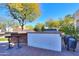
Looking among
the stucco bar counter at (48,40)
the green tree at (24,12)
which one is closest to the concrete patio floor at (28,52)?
the stucco bar counter at (48,40)

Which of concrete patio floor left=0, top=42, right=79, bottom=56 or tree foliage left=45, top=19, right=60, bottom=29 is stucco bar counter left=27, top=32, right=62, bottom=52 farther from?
tree foliage left=45, top=19, right=60, bottom=29

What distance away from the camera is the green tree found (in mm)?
5676

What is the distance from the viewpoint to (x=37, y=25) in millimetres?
5723

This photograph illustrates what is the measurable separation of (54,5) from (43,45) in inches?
51.3

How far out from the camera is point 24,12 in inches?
228

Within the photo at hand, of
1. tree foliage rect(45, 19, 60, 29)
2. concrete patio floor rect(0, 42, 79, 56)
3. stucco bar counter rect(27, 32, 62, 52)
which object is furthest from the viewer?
stucco bar counter rect(27, 32, 62, 52)

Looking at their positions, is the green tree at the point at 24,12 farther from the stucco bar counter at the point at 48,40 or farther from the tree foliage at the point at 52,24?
the stucco bar counter at the point at 48,40

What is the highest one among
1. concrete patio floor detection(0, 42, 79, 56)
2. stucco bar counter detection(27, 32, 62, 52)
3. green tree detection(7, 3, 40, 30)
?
green tree detection(7, 3, 40, 30)

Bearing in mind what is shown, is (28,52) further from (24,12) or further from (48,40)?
(24,12)

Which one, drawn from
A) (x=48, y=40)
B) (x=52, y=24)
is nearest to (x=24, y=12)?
(x=52, y=24)

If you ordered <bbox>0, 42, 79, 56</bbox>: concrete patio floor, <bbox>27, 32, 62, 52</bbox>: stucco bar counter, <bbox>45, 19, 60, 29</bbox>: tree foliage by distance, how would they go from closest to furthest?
<bbox>0, 42, 79, 56</bbox>: concrete patio floor, <bbox>45, 19, 60, 29</bbox>: tree foliage, <bbox>27, 32, 62, 52</bbox>: stucco bar counter

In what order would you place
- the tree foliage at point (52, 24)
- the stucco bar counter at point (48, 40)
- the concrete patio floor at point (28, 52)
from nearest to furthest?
the concrete patio floor at point (28, 52), the tree foliage at point (52, 24), the stucco bar counter at point (48, 40)

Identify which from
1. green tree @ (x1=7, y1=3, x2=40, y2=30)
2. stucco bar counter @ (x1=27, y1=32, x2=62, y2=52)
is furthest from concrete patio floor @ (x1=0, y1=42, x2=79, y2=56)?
green tree @ (x1=7, y1=3, x2=40, y2=30)

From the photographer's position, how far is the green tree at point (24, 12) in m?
5.68
